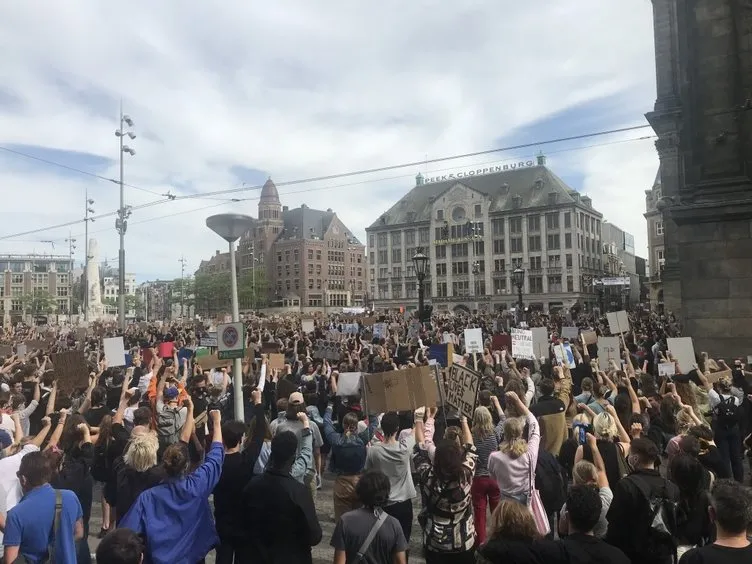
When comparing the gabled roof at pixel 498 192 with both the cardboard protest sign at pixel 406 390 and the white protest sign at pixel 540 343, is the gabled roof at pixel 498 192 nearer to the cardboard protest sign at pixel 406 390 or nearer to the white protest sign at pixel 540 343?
the white protest sign at pixel 540 343

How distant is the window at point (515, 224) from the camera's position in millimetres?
84188

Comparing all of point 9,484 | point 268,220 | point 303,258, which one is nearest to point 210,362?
point 9,484

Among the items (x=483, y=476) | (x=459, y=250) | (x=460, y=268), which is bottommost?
(x=483, y=476)

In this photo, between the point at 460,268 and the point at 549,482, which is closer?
the point at 549,482

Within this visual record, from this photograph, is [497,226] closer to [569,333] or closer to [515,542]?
[569,333]

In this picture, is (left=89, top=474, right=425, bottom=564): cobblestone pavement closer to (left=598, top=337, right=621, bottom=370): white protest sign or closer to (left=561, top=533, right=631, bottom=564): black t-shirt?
(left=561, top=533, right=631, bottom=564): black t-shirt

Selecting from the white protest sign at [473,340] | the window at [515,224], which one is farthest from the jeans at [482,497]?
the window at [515,224]

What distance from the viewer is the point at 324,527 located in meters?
7.50

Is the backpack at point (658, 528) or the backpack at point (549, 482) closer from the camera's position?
the backpack at point (658, 528)

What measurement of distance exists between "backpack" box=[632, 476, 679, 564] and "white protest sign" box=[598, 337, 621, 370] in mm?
8423

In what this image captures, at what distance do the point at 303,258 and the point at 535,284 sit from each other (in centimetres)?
4907

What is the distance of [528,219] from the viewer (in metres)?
83.3

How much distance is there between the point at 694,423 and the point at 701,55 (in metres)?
12.4

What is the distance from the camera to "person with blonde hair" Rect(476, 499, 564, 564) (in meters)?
3.36
